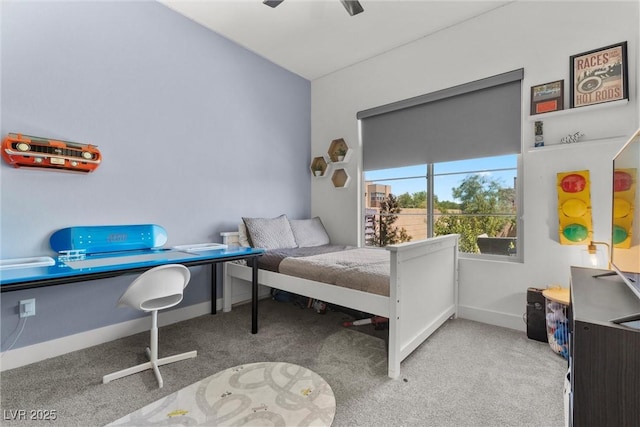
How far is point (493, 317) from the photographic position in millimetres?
2510

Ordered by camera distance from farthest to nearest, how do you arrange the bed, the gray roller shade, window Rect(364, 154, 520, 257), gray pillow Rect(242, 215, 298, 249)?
gray pillow Rect(242, 215, 298, 249) → window Rect(364, 154, 520, 257) → the gray roller shade → the bed

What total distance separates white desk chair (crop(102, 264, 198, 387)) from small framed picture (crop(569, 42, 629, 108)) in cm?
307

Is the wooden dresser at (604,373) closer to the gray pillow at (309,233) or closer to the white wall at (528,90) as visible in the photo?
the white wall at (528,90)

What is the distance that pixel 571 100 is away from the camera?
2.16 meters

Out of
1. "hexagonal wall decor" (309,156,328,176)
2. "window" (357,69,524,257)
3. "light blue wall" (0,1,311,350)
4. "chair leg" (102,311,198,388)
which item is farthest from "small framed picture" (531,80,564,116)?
"chair leg" (102,311,198,388)

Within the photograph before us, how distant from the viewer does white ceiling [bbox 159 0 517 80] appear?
8.27 ft

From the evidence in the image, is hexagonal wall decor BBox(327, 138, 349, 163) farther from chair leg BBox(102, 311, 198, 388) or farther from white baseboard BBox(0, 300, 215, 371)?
chair leg BBox(102, 311, 198, 388)

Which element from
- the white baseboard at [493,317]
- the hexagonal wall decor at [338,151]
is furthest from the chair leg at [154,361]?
the hexagonal wall decor at [338,151]

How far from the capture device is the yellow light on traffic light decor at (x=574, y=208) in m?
2.10

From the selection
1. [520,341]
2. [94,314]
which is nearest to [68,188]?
[94,314]

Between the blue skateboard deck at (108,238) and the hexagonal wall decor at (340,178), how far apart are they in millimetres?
2071

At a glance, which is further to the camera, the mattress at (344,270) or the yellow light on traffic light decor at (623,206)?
the mattress at (344,270)

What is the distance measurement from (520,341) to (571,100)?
74.3 inches

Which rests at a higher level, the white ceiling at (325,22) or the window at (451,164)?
the white ceiling at (325,22)
